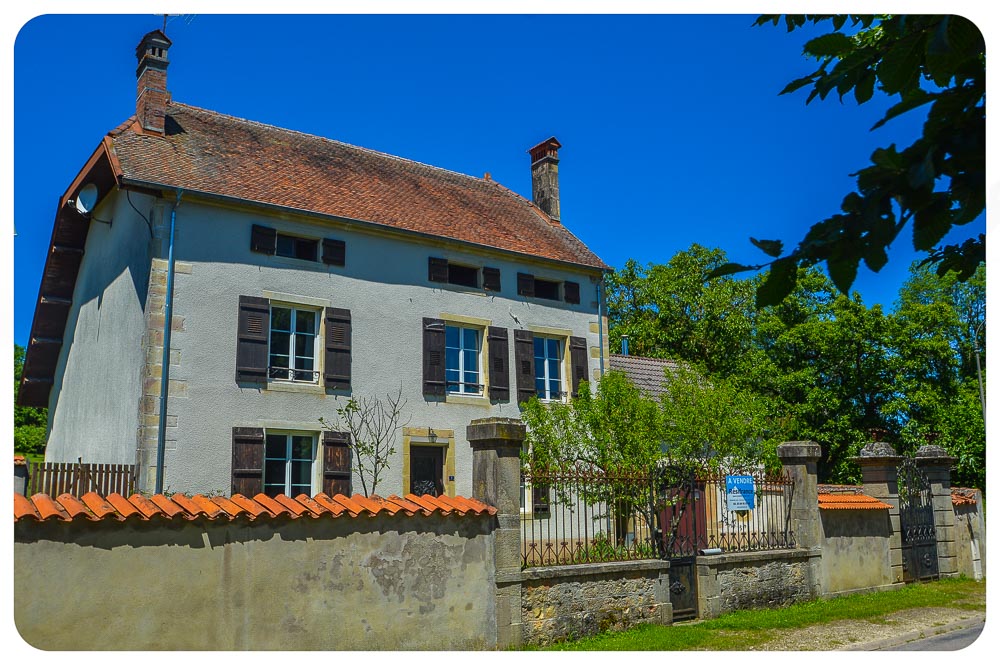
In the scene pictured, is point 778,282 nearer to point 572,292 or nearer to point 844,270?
point 844,270

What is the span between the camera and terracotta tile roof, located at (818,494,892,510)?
12.0 metres

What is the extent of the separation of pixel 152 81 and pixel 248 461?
6.21 meters

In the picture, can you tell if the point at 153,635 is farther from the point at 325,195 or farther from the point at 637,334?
the point at 637,334

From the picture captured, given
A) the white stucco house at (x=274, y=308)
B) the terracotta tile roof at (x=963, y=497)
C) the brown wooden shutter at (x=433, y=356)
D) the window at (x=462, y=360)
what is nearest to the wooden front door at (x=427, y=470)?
the white stucco house at (x=274, y=308)

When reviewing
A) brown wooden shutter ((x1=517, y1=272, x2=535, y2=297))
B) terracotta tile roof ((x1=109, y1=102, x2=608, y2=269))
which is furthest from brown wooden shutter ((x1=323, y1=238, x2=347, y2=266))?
brown wooden shutter ((x1=517, y1=272, x2=535, y2=297))

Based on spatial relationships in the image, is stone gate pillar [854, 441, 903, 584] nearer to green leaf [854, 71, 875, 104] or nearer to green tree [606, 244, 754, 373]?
green leaf [854, 71, 875, 104]

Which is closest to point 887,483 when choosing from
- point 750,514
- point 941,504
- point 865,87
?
point 941,504

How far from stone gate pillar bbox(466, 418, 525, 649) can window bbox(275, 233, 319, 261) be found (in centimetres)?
653

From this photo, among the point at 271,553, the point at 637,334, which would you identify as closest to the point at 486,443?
the point at 271,553

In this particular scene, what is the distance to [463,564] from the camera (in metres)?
7.90

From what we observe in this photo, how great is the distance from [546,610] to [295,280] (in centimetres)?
732

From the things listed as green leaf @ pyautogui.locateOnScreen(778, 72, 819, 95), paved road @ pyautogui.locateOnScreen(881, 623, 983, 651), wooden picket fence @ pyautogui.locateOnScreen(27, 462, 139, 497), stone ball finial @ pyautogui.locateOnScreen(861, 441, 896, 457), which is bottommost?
paved road @ pyautogui.locateOnScreen(881, 623, 983, 651)

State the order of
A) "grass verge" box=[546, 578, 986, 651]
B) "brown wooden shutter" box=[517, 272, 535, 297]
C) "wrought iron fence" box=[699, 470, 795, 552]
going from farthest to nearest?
"brown wooden shutter" box=[517, 272, 535, 297] → "wrought iron fence" box=[699, 470, 795, 552] → "grass verge" box=[546, 578, 986, 651]

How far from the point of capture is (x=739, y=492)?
10.6m
